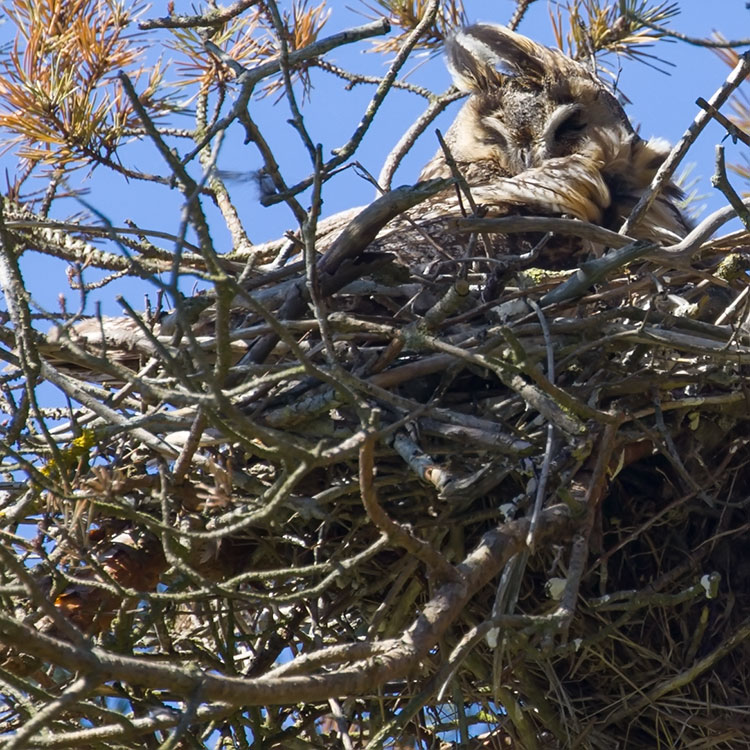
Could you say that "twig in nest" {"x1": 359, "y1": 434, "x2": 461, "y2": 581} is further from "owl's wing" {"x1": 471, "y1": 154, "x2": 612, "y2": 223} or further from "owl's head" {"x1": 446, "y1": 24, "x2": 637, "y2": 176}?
"owl's head" {"x1": 446, "y1": 24, "x2": 637, "y2": 176}

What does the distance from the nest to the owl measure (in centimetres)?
62

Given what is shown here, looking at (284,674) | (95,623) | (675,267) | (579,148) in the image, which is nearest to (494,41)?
(579,148)

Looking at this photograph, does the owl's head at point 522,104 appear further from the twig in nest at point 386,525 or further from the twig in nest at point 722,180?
the twig in nest at point 386,525

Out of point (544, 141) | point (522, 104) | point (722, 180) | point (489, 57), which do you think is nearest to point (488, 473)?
point (722, 180)

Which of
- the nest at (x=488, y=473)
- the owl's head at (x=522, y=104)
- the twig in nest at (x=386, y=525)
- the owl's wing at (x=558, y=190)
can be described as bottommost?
the twig in nest at (x=386, y=525)

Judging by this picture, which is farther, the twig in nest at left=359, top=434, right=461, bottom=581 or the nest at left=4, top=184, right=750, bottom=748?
the nest at left=4, top=184, right=750, bottom=748

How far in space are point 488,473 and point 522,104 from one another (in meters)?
1.65

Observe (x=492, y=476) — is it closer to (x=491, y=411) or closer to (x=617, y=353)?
(x=491, y=411)

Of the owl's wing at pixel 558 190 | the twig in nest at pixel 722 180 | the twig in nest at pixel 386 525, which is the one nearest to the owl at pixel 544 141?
the owl's wing at pixel 558 190

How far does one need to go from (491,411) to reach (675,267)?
0.38m

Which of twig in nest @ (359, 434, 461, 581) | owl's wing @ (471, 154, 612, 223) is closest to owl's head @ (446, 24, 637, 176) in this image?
owl's wing @ (471, 154, 612, 223)

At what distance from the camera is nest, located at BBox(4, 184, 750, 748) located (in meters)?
1.61

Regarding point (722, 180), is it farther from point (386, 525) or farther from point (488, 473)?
point (386, 525)

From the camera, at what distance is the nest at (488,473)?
161 cm
